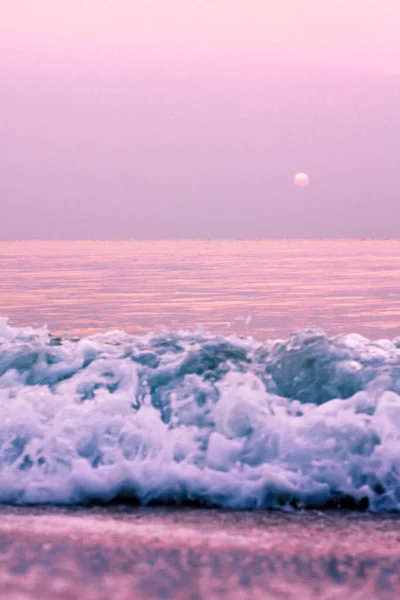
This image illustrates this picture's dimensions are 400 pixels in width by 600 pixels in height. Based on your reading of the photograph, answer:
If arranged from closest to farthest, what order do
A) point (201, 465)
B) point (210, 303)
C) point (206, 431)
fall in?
point (201, 465)
point (206, 431)
point (210, 303)

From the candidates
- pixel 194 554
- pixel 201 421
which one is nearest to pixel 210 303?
pixel 201 421

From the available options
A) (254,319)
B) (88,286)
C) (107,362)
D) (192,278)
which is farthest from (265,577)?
(192,278)

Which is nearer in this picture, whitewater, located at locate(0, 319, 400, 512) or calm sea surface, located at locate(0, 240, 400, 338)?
whitewater, located at locate(0, 319, 400, 512)

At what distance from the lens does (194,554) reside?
14.8ft

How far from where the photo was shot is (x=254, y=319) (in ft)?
62.2

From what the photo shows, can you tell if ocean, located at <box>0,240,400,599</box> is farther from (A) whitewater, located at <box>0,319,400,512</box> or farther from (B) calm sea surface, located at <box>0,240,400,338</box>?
(B) calm sea surface, located at <box>0,240,400,338</box>

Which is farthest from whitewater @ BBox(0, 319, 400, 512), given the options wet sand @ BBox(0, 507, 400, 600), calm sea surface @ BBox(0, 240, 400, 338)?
calm sea surface @ BBox(0, 240, 400, 338)

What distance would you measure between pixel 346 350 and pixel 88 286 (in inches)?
946

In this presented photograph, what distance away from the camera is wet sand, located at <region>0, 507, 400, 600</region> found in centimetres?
402

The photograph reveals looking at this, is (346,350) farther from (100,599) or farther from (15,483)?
(100,599)

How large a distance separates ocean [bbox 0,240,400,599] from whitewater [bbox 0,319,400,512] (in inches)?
0.5

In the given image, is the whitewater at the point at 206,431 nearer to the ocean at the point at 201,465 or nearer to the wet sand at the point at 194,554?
the ocean at the point at 201,465

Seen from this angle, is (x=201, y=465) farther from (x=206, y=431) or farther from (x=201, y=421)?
(x=201, y=421)

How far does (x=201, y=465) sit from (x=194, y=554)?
125 cm
